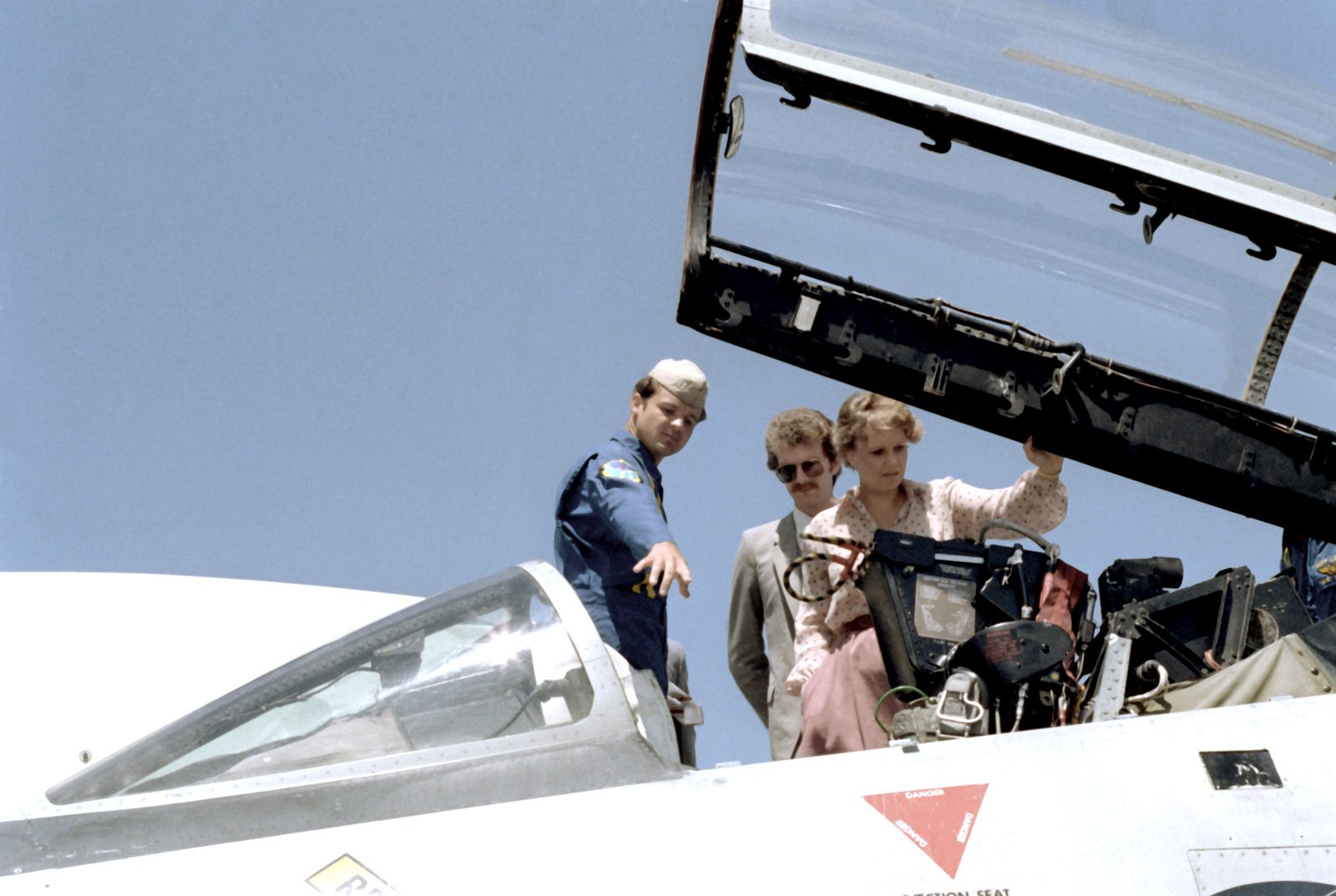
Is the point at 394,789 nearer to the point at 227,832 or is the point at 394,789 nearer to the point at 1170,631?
the point at 227,832

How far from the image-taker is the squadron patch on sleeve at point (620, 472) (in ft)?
12.6

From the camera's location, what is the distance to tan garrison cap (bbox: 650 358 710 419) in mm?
4168

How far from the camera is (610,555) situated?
12.9 ft

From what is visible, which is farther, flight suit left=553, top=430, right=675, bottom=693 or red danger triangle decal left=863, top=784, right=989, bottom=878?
flight suit left=553, top=430, right=675, bottom=693

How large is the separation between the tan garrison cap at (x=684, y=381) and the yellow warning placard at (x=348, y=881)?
1.96 m

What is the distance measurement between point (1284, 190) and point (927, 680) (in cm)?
201

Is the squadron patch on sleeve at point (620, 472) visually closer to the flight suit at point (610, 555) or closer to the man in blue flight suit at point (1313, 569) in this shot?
the flight suit at point (610, 555)

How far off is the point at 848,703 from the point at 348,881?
1.59m

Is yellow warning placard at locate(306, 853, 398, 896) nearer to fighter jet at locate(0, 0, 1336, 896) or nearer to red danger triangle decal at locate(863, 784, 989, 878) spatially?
fighter jet at locate(0, 0, 1336, 896)

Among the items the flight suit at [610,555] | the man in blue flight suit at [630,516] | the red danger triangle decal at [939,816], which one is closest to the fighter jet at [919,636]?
the red danger triangle decal at [939,816]

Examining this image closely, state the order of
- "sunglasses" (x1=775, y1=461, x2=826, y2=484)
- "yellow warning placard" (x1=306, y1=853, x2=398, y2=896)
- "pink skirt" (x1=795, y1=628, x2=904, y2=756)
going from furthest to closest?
1. "sunglasses" (x1=775, y1=461, x2=826, y2=484)
2. "pink skirt" (x1=795, y1=628, x2=904, y2=756)
3. "yellow warning placard" (x1=306, y1=853, x2=398, y2=896)

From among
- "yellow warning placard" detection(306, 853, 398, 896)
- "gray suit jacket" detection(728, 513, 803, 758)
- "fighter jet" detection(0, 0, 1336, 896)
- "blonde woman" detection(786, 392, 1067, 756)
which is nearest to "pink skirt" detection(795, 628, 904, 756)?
"blonde woman" detection(786, 392, 1067, 756)

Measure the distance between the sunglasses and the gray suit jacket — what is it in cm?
24

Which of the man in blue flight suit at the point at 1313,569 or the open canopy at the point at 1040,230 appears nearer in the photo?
the open canopy at the point at 1040,230
